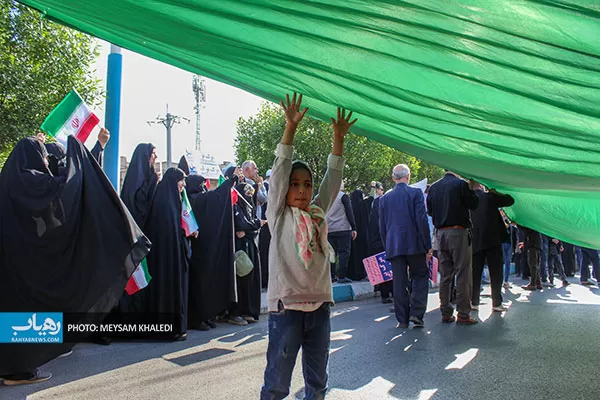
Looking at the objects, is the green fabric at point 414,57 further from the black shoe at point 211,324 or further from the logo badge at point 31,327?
the black shoe at point 211,324

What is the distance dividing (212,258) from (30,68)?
6807 millimetres

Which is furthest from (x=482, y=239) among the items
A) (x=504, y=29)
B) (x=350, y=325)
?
(x=504, y=29)

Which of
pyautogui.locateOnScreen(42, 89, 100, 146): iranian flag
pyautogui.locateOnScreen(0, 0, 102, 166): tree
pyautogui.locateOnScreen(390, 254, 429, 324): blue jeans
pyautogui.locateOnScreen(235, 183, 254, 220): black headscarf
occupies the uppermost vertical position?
pyautogui.locateOnScreen(0, 0, 102, 166): tree

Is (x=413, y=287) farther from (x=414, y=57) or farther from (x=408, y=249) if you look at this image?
(x=414, y=57)

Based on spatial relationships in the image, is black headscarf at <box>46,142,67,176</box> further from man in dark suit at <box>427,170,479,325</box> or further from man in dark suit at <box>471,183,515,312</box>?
man in dark suit at <box>471,183,515,312</box>

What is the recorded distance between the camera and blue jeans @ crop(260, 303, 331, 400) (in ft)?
8.77

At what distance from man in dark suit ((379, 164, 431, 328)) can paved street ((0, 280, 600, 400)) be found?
33 centimetres

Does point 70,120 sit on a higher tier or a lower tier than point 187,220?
higher

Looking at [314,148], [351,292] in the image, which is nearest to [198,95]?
[314,148]

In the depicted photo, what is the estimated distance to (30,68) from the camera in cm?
1031

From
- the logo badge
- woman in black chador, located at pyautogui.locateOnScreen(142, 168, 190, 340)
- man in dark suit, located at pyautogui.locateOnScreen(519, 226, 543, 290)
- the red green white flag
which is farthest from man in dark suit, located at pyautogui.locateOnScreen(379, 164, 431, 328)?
man in dark suit, located at pyautogui.locateOnScreen(519, 226, 543, 290)

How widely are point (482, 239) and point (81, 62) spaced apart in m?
9.59

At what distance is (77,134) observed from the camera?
4.70 m

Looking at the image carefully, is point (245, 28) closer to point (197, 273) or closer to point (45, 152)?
point (45, 152)
